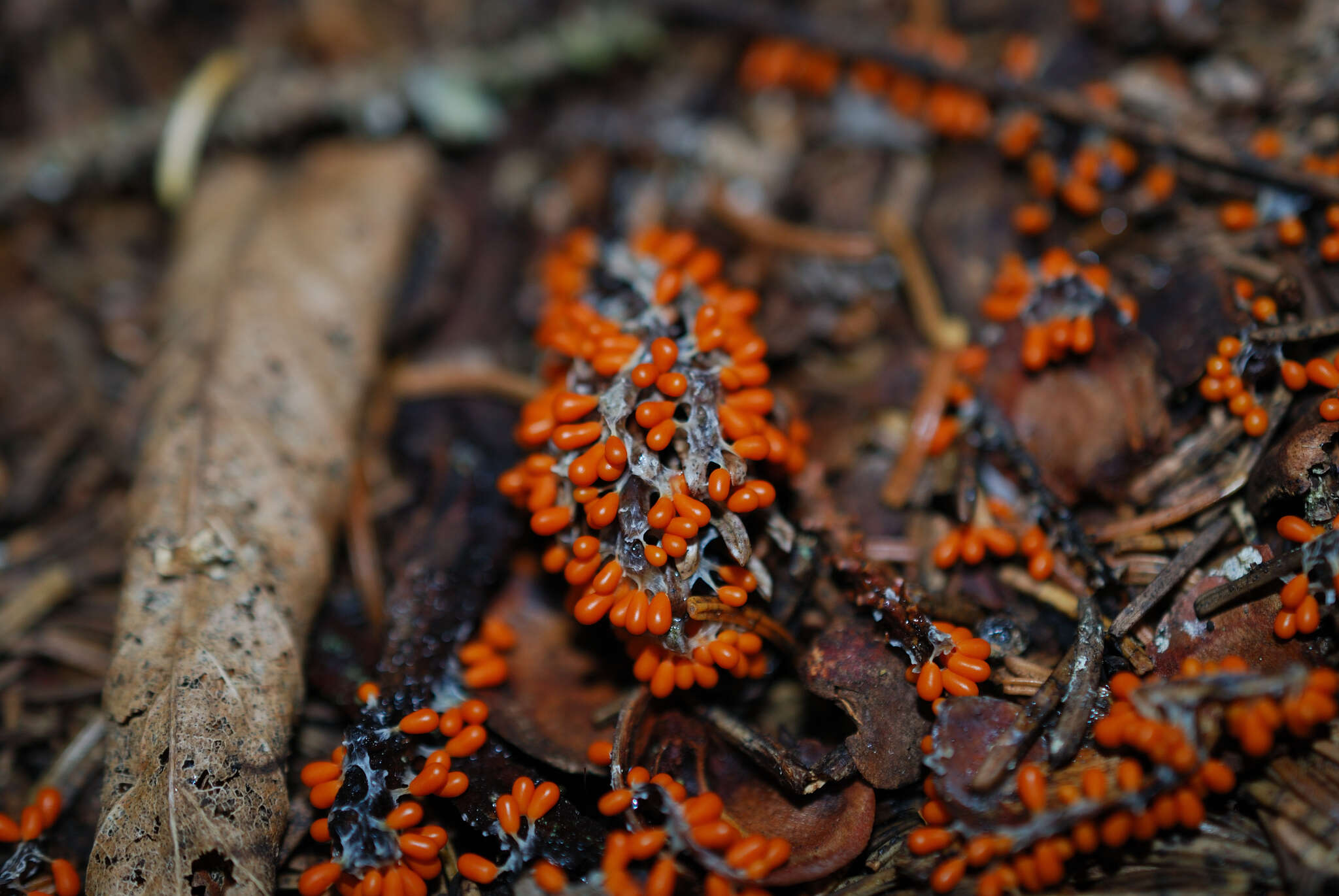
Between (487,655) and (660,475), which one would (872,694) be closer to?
(660,475)

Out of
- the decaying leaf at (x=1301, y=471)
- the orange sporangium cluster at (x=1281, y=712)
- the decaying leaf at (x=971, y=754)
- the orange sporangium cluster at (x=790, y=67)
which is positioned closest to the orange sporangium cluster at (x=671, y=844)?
the decaying leaf at (x=971, y=754)

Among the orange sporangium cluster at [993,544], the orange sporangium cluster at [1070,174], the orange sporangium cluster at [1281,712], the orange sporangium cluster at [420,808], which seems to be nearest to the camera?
the orange sporangium cluster at [1281,712]

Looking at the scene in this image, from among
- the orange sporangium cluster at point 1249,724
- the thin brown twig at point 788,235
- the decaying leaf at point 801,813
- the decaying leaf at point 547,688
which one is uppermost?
the thin brown twig at point 788,235

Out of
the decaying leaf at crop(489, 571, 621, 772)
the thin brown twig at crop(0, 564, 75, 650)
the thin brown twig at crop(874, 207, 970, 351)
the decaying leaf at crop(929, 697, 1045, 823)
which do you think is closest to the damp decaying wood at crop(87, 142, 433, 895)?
the thin brown twig at crop(0, 564, 75, 650)

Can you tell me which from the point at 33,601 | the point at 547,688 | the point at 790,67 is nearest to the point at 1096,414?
the point at 547,688

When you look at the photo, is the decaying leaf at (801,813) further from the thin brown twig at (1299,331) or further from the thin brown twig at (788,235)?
the thin brown twig at (788,235)

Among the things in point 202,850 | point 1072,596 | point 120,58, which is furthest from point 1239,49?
point 120,58

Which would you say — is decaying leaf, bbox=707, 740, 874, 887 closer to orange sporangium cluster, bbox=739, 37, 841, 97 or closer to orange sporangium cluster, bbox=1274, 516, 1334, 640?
orange sporangium cluster, bbox=1274, 516, 1334, 640
